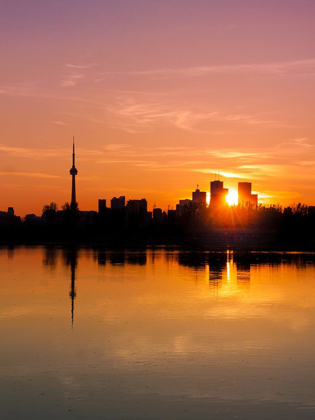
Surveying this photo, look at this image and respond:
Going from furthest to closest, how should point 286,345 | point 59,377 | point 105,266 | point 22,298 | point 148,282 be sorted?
point 105,266
point 148,282
point 22,298
point 286,345
point 59,377

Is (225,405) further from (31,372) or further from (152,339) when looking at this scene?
(152,339)

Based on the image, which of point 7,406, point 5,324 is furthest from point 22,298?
point 7,406

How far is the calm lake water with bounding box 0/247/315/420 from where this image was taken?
19486mm

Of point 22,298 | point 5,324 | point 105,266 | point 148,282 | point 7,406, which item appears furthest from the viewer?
point 105,266

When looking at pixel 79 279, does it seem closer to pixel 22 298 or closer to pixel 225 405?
pixel 22 298

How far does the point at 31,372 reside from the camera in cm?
2309

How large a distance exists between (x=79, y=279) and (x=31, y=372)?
35.1 metres

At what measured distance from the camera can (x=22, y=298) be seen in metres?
43.3

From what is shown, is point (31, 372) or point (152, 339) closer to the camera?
→ point (31, 372)

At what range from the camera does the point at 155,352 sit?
87.4ft

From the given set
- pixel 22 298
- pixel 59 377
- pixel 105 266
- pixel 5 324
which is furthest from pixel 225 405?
pixel 105 266

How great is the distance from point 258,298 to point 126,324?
49.1 ft

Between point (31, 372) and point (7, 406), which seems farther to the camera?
point (31, 372)

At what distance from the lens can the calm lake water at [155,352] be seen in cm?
1949
